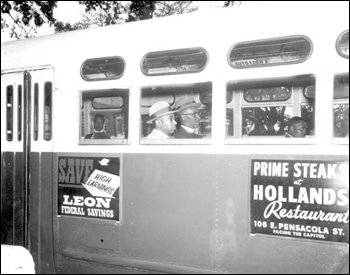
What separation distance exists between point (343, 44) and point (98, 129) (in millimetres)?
2448

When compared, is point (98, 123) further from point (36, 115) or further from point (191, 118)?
point (191, 118)

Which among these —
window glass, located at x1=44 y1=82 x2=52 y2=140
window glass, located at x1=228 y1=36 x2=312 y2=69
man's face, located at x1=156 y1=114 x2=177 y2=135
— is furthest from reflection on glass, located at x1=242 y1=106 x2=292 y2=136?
window glass, located at x1=44 y1=82 x2=52 y2=140

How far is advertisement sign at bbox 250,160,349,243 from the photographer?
9.66 ft

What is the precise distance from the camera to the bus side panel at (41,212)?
4.15m

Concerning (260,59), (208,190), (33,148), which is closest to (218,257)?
(208,190)

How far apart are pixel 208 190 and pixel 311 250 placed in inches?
37.7

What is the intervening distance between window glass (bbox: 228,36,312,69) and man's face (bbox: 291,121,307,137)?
1.82 feet

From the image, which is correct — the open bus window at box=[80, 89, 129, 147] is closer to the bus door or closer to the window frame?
the window frame

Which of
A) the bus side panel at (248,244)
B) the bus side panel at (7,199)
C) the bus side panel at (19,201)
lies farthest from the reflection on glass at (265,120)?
the bus side panel at (7,199)

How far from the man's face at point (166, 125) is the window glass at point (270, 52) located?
0.85 metres

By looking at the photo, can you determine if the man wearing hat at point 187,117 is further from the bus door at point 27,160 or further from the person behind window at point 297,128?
the bus door at point 27,160

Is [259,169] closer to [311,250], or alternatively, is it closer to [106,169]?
[311,250]

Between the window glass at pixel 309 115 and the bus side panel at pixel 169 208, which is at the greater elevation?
the window glass at pixel 309 115

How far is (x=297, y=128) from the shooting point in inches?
131
